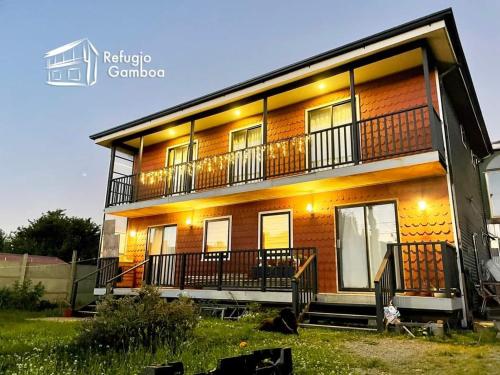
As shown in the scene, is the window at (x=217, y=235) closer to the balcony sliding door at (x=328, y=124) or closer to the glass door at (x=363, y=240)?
the balcony sliding door at (x=328, y=124)

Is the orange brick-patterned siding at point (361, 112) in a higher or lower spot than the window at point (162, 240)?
higher

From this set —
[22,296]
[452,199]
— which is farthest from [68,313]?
[452,199]

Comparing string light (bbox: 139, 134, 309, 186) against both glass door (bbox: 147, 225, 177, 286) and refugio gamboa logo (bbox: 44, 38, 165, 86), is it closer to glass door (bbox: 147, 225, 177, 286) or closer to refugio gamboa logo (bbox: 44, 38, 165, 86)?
glass door (bbox: 147, 225, 177, 286)

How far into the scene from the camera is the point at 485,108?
126 ft

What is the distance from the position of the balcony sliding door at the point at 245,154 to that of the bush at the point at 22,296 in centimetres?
731

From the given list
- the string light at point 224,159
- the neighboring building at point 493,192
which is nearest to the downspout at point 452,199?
the string light at point 224,159

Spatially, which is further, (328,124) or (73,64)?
(73,64)

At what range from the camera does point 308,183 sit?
891 cm

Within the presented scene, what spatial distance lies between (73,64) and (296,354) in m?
17.7

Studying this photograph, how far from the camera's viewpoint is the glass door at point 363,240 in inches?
331

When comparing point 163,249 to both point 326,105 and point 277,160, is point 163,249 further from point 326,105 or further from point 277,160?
point 326,105

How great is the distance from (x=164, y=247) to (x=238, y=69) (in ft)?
102

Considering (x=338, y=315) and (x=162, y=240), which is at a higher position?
(x=162, y=240)

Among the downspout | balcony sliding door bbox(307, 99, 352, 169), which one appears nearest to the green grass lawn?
the downspout
